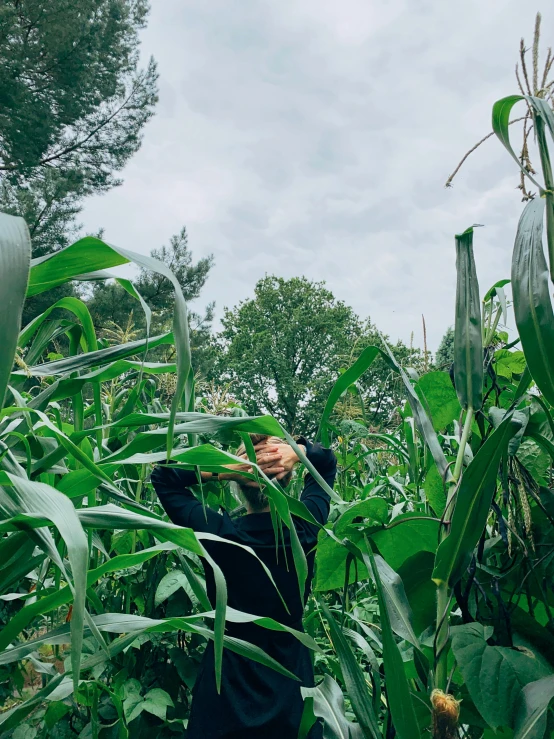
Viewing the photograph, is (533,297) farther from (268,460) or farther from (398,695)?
(268,460)

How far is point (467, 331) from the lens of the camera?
61cm

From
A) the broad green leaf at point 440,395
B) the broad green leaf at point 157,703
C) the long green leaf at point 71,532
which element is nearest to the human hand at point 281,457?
the broad green leaf at point 440,395

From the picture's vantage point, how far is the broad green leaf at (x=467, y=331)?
2.02ft

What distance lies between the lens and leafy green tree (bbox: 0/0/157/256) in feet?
27.0

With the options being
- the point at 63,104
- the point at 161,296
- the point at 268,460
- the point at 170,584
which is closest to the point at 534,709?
the point at 268,460

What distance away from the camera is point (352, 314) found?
2222 centimetres

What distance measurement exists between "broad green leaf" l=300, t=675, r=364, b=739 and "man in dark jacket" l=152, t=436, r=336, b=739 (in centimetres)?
42

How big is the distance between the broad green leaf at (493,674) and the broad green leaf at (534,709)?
0.01 metres

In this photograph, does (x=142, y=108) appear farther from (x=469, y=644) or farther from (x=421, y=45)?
(x=469, y=644)

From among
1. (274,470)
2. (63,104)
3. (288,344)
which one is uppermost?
(63,104)

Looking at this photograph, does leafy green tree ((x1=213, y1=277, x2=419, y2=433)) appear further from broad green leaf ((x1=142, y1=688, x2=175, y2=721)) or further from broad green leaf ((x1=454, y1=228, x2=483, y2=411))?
broad green leaf ((x1=454, y1=228, x2=483, y2=411))

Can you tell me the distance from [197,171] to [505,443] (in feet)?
28.0

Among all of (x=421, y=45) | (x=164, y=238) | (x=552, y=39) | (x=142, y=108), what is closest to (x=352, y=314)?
(x=164, y=238)

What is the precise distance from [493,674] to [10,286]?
1.90ft
